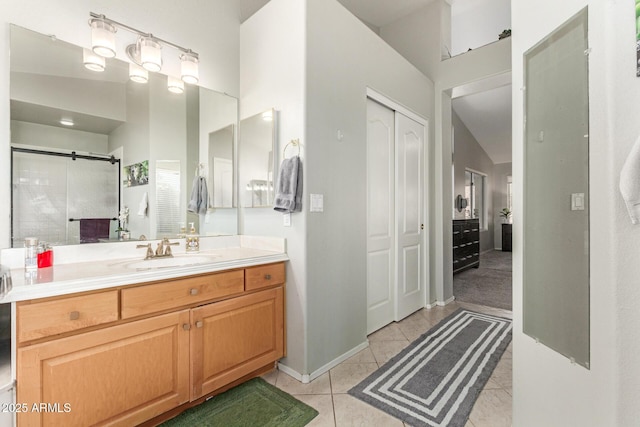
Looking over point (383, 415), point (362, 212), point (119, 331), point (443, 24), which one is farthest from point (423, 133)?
point (119, 331)

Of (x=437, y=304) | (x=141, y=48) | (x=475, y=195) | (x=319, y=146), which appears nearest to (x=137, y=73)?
(x=141, y=48)

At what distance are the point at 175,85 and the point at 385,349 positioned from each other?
2719 millimetres

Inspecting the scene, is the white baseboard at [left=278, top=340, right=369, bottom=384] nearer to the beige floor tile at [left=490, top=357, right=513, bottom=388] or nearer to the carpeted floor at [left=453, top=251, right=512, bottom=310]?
the beige floor tile at [left=490, top=357, right=513, bottom=388]

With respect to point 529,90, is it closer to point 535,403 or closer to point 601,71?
point 601,71

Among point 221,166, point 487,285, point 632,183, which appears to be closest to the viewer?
point 632,183

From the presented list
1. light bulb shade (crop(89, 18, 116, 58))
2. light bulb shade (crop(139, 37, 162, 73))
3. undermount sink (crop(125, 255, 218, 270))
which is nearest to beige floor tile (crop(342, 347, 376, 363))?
undermount sink (crop(125, 255, 218, 270))

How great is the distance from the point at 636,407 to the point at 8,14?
3196 millimetres

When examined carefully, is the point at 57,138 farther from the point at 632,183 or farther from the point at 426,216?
the point at 426,216

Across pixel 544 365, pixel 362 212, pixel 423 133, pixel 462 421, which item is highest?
pixel 423 133

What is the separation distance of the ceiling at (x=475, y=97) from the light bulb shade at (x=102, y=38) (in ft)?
3.80

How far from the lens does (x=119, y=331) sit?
4.45 feet

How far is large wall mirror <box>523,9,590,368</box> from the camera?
1138 millimetres

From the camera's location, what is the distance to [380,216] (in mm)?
2861

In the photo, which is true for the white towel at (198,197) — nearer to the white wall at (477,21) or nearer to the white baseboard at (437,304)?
the white baseboard at (437,304)
